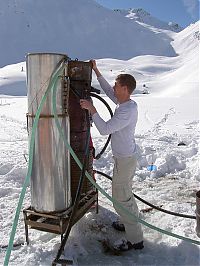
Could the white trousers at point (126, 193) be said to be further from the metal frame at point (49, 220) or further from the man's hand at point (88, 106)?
the man's hand at point (88, 106)

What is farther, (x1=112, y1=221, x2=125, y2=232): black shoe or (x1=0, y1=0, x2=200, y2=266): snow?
(x1=112, y1=221, x2=125, y2=232): black shoe

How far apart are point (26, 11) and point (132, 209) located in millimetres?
128233

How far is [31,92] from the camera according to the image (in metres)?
2.93

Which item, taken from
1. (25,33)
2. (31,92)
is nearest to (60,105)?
(31,92)

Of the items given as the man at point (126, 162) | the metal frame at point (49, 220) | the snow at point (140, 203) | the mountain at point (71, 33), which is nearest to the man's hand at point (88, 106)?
the man at point (126, 162)

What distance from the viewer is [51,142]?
291cm

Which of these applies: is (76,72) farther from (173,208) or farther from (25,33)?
(25,33)

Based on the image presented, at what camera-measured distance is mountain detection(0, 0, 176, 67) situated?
338 feet

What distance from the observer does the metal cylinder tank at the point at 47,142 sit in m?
2.85

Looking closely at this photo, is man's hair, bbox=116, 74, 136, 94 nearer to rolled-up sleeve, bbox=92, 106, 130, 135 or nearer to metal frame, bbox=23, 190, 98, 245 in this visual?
rolled-up sleeve, bbox=92, 106, 130, 135

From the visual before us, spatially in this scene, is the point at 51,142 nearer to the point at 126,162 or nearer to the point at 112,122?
the point at 112,122

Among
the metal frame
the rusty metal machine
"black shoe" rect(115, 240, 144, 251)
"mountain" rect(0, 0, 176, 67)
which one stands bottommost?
"black shoe" rect(115, 240, 144, 251)

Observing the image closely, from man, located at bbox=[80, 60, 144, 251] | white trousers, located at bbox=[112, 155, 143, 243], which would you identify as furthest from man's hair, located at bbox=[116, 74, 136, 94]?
white trousers, located at bbox=[112, 155, 143, 243]

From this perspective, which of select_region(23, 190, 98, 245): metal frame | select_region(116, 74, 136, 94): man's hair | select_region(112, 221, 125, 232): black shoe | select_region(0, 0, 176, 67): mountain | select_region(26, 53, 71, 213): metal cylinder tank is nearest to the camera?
select_region(26, 53, 71, 213): metal cylinder tank
